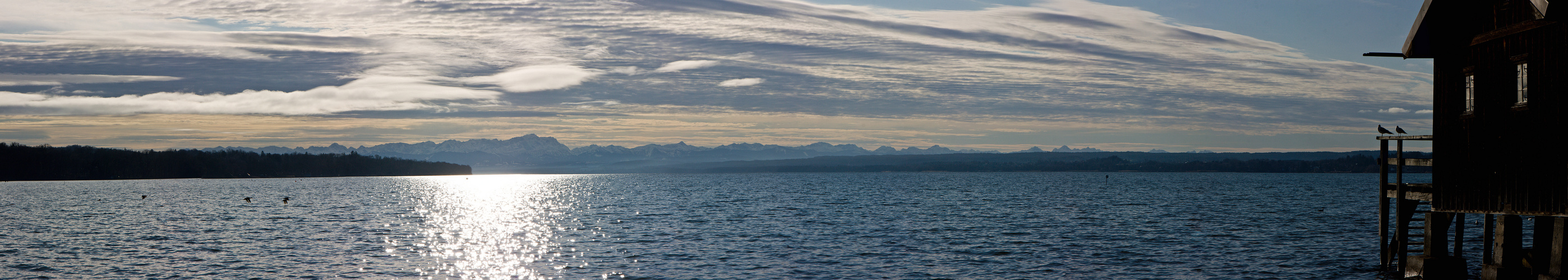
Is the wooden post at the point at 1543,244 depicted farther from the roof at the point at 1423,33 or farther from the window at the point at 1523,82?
the roof at the point at 1423,33

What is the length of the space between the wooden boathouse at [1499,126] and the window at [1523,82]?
A: 25 millimetres

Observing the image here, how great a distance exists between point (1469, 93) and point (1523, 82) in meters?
1.47

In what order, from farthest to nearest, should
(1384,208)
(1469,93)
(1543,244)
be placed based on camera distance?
(1384,208) < (1469,93) < (1543,244)

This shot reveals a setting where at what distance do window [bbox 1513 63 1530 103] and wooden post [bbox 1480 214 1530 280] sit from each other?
3.15 metres

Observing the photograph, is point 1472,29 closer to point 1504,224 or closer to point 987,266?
point 1504,224

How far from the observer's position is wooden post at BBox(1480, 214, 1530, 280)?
22.5 m

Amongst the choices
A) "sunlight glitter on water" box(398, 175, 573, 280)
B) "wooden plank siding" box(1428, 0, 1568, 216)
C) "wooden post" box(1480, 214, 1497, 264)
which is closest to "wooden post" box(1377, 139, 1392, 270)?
"wooden post" box(1480, 214, 1497, 264)

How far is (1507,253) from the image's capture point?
23000mm

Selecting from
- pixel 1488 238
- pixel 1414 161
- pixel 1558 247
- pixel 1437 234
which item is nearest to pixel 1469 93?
pixel 1414 161

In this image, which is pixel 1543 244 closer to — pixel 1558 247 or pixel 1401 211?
pixel 1558 247

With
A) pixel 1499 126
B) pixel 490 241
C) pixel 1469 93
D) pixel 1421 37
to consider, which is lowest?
pixel 490 241

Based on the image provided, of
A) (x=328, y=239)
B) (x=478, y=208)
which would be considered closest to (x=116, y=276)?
(x=328, y=239)

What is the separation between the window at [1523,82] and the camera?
20.8m

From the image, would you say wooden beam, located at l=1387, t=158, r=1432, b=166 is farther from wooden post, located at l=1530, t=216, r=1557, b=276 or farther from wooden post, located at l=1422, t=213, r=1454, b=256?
wooden post, located at l=1530, t=216, r=1557, b=276
